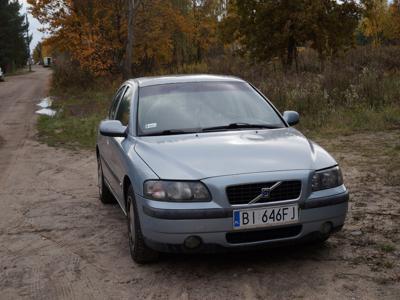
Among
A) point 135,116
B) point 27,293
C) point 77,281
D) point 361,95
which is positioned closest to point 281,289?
point 77,281

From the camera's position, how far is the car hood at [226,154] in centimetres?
426

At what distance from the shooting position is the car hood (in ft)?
14.0

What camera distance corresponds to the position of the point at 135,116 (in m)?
→ 5.48

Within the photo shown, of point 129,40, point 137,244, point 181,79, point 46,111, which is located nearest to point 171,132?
point 181,79

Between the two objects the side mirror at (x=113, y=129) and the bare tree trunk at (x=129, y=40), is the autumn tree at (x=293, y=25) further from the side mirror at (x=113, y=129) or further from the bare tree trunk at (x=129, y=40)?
the side mirror at (x=113, y=129)

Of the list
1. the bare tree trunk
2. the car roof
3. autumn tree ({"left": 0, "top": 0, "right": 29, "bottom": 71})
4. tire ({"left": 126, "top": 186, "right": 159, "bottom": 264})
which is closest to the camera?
tire ({"left": 126, "top": 186, "right": 159, "bottom": 264})

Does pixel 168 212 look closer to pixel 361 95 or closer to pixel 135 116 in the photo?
pixel 135 116

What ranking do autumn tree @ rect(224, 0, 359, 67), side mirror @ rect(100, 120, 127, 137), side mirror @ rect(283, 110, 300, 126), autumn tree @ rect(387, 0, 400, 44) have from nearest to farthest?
side mirror @ rect(100, 120, 127, 137), side mirror @ rect(283, 110, 300, 126), autumn tree @ rect(224, 0, 359, 67), autumn tree @ rect(387, 0, 400, 44)

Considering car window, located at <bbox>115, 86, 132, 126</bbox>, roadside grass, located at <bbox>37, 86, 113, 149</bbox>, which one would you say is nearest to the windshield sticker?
car window, located at <bbox>115, 86, 132, 126</bbox>

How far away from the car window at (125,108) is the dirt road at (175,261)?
1.13 m

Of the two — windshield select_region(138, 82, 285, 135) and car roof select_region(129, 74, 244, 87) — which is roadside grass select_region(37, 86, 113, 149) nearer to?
car roof select_region(129, 74, 244, 87)

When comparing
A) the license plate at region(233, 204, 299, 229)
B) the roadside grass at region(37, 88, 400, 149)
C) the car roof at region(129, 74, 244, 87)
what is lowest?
the roadside grass at region(37, 88, 400, 149)

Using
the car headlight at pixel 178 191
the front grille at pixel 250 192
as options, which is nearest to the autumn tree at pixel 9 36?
the car headlight at pixel 178 191

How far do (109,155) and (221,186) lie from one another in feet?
7.78
